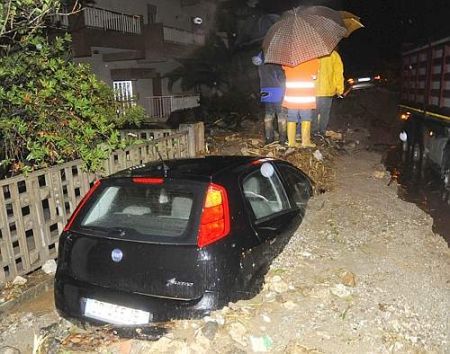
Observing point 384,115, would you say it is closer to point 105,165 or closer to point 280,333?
point 105,165

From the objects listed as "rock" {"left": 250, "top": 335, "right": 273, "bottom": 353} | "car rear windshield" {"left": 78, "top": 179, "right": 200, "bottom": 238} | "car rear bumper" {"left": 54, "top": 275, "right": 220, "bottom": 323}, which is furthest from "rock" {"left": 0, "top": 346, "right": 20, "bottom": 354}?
"rock" {"left": 250, "top": 335, "right": 273, "bottom": 353}

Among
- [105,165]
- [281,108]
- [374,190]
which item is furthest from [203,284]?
[281,108]

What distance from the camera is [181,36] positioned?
69.1 feet

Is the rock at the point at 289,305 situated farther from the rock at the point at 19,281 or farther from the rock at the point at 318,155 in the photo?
the rock at the point at 318,155

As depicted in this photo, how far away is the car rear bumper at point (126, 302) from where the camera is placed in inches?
119

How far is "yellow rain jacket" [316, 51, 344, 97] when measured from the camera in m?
7.42

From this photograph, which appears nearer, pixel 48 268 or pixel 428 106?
pixel 48 268

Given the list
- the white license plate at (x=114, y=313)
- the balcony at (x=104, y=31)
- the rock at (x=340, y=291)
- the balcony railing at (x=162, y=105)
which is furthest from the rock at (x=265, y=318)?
the balcony railing at (x=162, y=105)

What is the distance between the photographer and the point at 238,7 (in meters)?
23.3

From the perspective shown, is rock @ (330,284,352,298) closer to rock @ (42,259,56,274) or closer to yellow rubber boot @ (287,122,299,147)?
rock @ (42,259,56,274)

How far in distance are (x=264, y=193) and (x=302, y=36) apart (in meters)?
3.89

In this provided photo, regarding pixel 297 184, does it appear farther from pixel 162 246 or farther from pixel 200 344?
pixel 200 344

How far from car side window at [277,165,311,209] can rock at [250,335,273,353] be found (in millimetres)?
1727

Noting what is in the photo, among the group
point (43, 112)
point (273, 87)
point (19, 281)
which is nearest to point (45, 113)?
point (43, 112)
